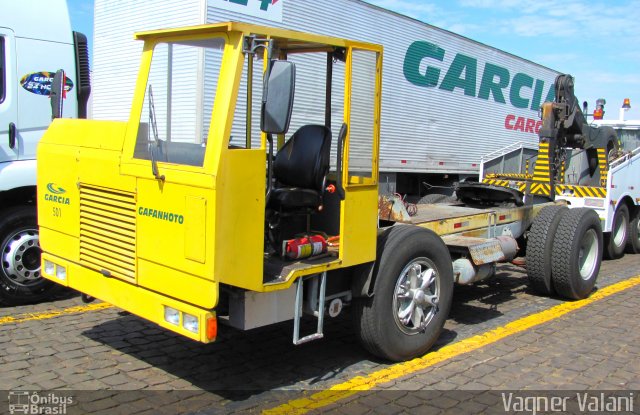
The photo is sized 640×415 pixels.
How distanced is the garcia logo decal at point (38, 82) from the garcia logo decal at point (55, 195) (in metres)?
1.98

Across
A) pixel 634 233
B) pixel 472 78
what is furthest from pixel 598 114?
pixel 634 233

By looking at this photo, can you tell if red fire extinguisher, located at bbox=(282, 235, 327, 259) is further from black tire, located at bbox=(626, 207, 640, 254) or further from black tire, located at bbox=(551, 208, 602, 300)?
black tire, located at bbox=(626, 207, 640, 254)

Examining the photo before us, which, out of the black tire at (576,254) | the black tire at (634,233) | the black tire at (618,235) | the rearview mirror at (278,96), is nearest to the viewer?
the rearview mirror at (278,96)

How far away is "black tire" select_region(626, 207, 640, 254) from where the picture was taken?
10.6 m

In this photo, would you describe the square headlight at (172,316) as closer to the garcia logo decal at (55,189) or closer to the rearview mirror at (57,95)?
the garcia logo decal at (55,189)

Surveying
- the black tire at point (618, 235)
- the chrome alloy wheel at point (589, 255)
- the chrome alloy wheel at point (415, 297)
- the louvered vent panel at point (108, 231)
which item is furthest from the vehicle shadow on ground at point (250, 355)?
the black tire at point (618, 235)

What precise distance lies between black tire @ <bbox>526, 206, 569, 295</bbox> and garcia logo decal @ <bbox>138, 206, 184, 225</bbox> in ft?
15.1

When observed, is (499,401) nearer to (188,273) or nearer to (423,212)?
(188,273)

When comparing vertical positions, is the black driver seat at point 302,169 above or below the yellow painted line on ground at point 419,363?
above

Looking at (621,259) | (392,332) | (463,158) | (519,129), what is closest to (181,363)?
(392,332)

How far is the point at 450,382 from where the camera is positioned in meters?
4.47

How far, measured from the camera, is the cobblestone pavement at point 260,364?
13.5 ft

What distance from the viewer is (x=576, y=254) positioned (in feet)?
22.1

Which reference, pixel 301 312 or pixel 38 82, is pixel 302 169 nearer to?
pixel 301 312
